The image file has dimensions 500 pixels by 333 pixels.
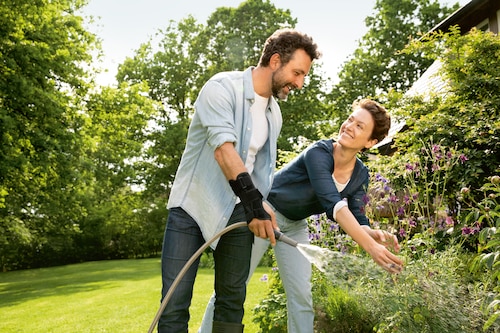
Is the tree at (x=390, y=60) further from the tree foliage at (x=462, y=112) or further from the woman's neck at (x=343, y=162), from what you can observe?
the woman's neck at (x=343, y=162)

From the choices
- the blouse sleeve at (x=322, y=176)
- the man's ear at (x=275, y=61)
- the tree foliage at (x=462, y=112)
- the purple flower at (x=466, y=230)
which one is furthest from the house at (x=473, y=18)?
the man's ear at (x=275, y=61)

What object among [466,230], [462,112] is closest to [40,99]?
[462,112]

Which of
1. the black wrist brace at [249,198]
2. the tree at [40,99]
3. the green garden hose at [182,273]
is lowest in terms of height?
the green garden hose at [182,273]

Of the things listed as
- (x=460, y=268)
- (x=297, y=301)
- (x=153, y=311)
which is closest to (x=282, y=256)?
(x=297, y=301)

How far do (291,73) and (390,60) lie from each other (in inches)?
837

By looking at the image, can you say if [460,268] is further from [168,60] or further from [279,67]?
[168,60]

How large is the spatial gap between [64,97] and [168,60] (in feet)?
42.7

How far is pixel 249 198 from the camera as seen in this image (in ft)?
8.13

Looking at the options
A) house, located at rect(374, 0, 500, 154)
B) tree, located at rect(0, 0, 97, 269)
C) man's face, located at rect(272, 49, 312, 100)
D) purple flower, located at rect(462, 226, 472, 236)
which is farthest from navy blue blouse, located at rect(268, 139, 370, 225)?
tree, located at rect(0, 0, 97, 269)

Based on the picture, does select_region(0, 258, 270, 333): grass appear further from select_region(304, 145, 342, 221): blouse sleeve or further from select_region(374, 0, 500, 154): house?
select_region(374, 0, 500, 154): house

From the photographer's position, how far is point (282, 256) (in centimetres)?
353

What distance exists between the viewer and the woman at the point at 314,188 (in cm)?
319

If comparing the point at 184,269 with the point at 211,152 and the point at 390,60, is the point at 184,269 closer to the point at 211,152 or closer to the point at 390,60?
the point at 211,152

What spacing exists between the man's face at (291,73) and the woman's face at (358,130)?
59 cm
